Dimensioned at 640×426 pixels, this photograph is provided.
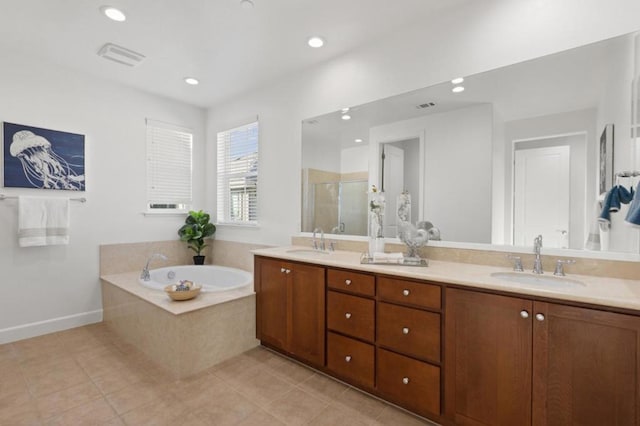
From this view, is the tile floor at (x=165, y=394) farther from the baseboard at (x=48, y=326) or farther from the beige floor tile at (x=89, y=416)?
the baseboard at (x=48, y=326)

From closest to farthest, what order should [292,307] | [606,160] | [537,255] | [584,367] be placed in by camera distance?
[584,367], [606,160], [537,255], [292,307]

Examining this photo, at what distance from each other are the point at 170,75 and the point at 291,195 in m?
1.80

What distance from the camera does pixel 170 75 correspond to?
3.18 m

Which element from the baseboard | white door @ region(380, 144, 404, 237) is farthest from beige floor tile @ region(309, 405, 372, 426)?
the baseboard

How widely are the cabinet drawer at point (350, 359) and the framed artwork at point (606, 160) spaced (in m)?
1.61

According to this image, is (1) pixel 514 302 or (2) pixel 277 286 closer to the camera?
(1) pixel 514 302

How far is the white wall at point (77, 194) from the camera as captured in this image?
9.08ft

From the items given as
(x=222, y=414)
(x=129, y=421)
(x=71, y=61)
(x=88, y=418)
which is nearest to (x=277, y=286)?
(x=222, y=414)

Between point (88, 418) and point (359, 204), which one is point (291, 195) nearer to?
point (359, 204)

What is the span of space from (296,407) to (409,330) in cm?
87

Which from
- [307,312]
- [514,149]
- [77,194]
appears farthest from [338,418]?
[77,194]

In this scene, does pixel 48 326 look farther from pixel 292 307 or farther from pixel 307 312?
pixel 307 312

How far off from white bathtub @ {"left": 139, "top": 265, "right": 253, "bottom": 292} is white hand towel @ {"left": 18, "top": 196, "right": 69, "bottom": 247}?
970mm

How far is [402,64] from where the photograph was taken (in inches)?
91.9
